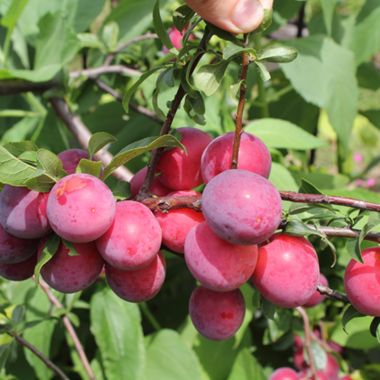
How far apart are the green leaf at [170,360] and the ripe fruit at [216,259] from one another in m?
0.42

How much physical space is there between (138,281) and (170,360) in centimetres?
40

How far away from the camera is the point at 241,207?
0.34 meters

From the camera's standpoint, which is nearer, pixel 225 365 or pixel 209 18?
pixel 209 18

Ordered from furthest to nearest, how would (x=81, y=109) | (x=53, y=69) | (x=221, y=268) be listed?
(x=81, y=109) < (x=53, y=69) < (x=221, y=268)

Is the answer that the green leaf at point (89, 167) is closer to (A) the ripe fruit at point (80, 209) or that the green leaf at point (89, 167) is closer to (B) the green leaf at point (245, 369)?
(A) the ripe fruit at point (80, 209)

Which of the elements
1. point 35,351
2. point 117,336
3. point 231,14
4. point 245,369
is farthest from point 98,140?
point 245,369

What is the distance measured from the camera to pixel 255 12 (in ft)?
1.35

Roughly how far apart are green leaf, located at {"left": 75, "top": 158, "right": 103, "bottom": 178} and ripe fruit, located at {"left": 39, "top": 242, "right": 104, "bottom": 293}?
0.05 meters

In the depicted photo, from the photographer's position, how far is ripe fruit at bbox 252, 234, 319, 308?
1.26 feet

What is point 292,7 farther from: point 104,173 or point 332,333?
point 104,173

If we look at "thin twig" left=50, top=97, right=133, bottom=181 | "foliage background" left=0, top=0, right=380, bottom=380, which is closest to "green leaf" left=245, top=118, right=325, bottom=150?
"foliage background" left=0, top=0, right=380, bottom=380

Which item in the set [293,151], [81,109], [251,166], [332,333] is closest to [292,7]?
[293,151]

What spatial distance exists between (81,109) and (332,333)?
0.50 metres

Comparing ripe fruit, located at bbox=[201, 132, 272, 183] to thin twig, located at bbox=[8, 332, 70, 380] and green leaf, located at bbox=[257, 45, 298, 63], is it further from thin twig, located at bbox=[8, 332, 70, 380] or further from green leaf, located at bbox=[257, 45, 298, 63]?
thin twig, located at bbox=[8, 332, 70, 380]
